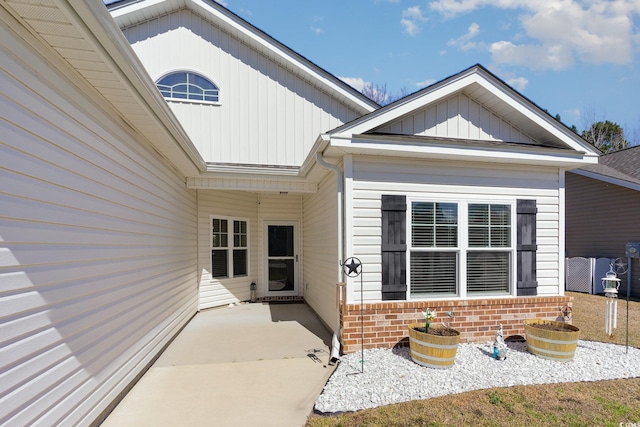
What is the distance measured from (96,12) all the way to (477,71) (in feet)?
15.5

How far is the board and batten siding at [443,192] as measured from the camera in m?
4.70

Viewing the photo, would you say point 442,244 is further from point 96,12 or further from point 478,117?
point 96,12

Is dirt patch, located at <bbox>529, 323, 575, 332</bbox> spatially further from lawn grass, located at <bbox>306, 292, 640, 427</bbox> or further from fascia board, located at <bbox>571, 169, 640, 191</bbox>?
fascia board, located at <bbox>571, 169, 640, 191</bbox>

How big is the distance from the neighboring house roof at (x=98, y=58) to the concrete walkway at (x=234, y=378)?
120 inches

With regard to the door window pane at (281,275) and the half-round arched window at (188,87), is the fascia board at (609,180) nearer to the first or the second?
the door window pane at (281,275)

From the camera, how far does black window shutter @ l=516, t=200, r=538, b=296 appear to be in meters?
5.12

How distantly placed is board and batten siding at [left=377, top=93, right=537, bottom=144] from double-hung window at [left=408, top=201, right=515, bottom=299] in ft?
3.55

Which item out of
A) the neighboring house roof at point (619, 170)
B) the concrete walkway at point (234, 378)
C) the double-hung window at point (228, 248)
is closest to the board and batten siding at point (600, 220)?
the neighboring house roof at point (619, 170)

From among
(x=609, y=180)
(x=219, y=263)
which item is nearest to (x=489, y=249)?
(x=219, y=263)

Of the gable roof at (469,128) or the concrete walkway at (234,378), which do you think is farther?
the gable roof at (469,128)

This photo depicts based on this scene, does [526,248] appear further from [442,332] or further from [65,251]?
[65,251]

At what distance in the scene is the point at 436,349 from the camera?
4.10 m

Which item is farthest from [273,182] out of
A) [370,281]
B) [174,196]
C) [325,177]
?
[370,281]

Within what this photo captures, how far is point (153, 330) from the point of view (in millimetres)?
4594
